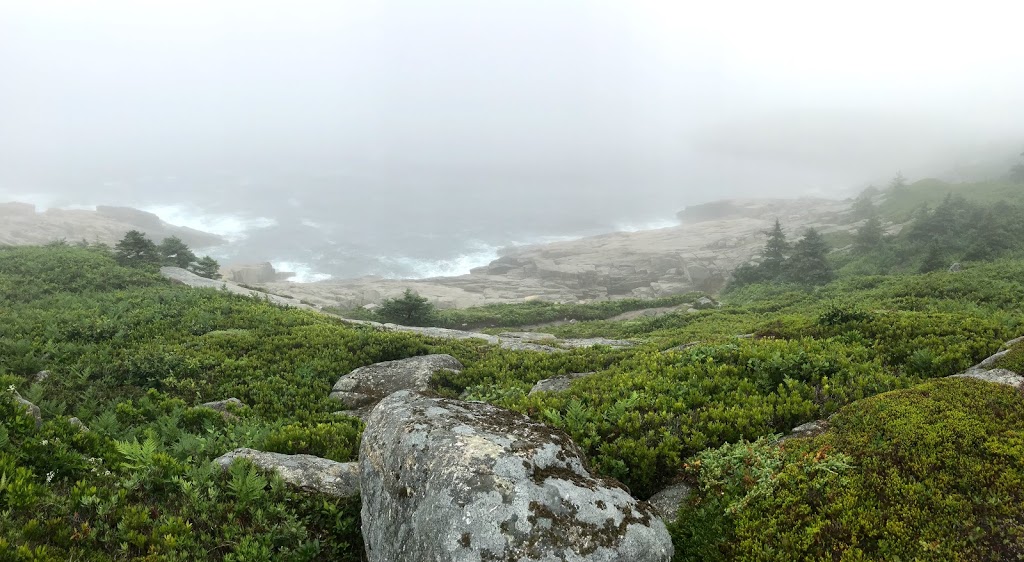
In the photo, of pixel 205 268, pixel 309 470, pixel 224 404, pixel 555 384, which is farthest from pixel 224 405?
pixel 205 268

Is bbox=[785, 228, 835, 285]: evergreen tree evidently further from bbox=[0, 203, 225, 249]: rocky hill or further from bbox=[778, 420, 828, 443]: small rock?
bbox=[0, 203, 225, 249]: rocky hill

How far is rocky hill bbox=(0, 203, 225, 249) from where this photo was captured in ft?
279

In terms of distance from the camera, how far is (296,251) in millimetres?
103812

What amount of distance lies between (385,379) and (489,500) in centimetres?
873

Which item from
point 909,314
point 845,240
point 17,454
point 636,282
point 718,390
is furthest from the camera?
point 636,282

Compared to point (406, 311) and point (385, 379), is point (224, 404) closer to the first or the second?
point (385, 379)

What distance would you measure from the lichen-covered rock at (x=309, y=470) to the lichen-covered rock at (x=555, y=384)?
5242 mm

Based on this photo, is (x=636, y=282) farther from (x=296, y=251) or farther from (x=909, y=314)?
(x=296, y=251)

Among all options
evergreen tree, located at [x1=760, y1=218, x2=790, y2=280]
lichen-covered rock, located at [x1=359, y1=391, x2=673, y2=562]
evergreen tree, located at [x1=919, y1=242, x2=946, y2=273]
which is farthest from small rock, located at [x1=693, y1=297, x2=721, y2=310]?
lichen-covered rock, located at [x1=359, y1=391, x2=673, y2=562]

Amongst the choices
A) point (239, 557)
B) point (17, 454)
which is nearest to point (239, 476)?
point (239, 557)

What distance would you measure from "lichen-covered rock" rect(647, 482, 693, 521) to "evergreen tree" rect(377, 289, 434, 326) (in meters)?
25.0

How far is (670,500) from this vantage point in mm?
6605

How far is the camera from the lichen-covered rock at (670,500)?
6.33m

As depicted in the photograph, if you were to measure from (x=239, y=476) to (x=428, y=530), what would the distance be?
8.85 feet
